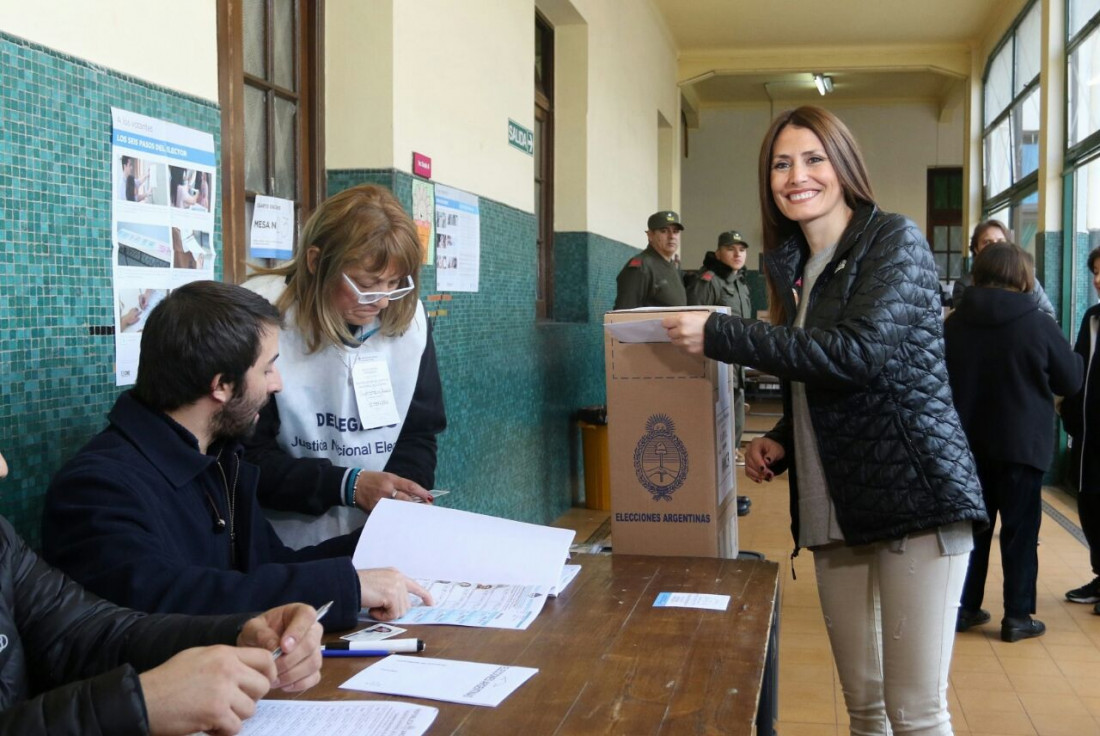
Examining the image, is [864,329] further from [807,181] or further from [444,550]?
[444,550]

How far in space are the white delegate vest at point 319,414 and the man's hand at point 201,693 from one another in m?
1.11

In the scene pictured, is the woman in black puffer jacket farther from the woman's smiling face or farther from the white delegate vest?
the white delegate vest

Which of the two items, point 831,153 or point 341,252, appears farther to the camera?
point 341,252

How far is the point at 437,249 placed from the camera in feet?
13.5

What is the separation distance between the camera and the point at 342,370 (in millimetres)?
2244

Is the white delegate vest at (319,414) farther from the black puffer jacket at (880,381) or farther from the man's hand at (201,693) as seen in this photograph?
the man's hand at (201,693)

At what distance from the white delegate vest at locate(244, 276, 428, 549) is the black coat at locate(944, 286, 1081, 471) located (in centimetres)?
240

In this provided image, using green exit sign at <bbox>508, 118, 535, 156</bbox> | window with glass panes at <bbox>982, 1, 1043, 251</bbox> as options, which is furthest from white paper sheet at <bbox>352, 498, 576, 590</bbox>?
window with glass panes at <bbox>982, 1, 1043, 251</bbox>

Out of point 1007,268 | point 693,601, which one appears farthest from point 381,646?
point 1007,268

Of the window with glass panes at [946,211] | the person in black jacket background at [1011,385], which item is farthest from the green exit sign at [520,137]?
the window with glass panes at [946,211]

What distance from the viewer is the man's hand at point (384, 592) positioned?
164 cm

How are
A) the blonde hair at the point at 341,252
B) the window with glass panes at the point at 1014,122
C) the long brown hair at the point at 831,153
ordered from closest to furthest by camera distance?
the long brown hair at the point at 831,153, the blonde hair at the point at 341,252, the window with glass panes at the point at 1014,122

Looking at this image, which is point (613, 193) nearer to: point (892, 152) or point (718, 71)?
point (718, 71)

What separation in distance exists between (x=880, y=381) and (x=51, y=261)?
5.09 feet
